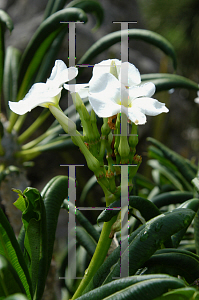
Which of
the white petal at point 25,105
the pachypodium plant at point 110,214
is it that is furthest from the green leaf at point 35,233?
the white petal at point 25,105

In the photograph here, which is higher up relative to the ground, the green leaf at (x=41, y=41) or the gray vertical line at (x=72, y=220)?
the green leaf at (x=41, y=41)

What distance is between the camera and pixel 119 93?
1.07ft

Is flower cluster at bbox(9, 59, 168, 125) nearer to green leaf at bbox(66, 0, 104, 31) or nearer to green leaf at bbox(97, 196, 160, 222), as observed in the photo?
green leaf at bbox(97, 196, 160, 222)

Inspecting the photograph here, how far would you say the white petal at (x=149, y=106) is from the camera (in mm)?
328

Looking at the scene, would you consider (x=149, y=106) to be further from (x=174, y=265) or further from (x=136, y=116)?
(x=174, y=265)

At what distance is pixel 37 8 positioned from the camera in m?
2.49

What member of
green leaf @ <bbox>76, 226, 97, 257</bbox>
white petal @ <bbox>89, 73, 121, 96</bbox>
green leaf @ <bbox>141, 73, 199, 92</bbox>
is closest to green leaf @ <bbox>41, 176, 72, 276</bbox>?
green leaf @ <bbox>76, 226, 97, 257</bbox>

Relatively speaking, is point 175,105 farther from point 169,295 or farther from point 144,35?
point 169,295

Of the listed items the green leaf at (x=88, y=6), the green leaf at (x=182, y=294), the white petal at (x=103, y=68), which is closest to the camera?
the green leaf at (x=182, y=294)

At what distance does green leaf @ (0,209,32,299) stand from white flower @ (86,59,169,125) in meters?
0.20

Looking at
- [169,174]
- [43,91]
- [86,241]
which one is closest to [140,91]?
[43,91]

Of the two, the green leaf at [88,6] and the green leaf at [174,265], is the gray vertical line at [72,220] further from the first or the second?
the green leaf at [88,6]

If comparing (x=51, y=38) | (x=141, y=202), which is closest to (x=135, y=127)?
(x=141, y=202)

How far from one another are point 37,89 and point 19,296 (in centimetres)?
25
